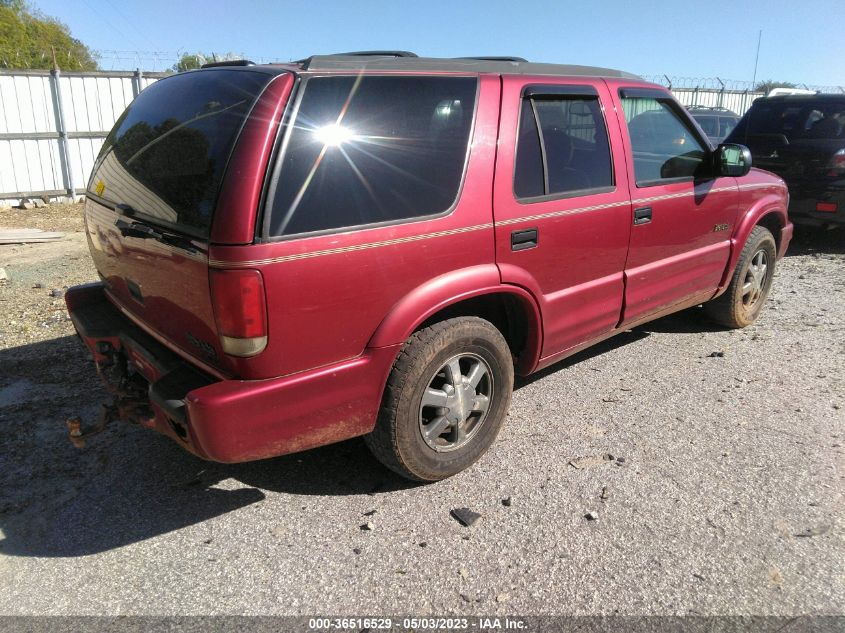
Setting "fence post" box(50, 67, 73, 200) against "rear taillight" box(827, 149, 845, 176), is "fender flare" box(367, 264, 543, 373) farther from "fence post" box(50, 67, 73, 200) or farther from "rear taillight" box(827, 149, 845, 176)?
"fence post" box(50, 67, 73, 200)

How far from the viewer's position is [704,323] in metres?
5.38

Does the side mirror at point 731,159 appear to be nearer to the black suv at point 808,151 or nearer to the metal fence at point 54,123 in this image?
the black suv at point 808,151

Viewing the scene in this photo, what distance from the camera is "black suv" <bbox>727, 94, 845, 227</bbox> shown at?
7.30 m

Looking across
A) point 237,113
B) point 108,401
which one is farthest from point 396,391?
point 108,401

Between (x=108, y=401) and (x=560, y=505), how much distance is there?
276 cm

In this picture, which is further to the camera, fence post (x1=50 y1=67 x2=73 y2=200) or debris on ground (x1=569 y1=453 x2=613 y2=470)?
fence post (x1=50 y1=67 x2=73 y2=200)

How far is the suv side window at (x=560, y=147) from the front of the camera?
128 inches

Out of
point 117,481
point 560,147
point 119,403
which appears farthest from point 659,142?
point 117,481

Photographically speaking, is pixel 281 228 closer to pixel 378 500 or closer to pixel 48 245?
pixel 378 500

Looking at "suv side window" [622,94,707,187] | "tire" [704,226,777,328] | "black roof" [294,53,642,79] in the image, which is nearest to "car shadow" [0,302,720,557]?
"black roof" [294,53,642,79]

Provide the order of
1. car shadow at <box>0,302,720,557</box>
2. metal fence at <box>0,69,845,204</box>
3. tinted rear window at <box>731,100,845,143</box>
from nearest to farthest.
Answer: car shadow at <box>0,302,720,557</box> → tinted rear window at <box>731,100,845,143</box> → metal fence at <box>0,69,845,204</box>

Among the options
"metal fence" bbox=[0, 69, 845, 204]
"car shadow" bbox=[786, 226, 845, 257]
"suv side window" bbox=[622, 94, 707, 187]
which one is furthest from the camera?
"metal fence" bbox=[0, 69, 845, 204]

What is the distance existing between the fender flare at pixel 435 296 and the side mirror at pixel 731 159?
203 centimetres

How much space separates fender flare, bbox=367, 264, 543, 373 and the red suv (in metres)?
0.01
